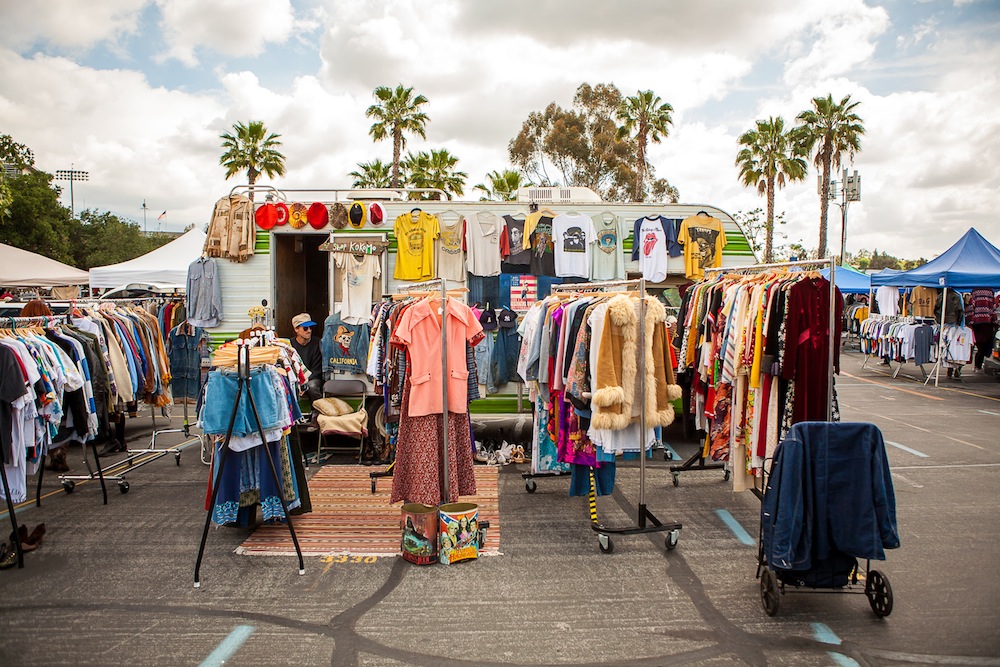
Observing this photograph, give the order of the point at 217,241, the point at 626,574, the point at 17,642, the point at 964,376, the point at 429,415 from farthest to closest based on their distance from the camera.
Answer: the point at 964,376 → the point at 217,241 → the point at 429,415 → the point at 626,574 → the point at 17,642

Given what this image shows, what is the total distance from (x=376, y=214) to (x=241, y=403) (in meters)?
4.00

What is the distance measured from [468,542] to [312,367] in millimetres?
4275

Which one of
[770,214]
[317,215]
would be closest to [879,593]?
[317,215]

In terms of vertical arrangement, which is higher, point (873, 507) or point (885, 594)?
point (873, 507)

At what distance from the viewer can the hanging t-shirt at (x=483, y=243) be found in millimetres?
8180

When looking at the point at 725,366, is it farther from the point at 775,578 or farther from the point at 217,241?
the point at 217,241

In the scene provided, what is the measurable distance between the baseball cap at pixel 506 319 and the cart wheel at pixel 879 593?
4865 mm

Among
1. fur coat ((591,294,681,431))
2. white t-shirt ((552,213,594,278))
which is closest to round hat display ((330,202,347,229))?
white t-shirt ((552,213,594,278))

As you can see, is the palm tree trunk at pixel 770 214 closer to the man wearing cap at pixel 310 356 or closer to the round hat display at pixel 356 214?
the round hat display at pixel 356 214

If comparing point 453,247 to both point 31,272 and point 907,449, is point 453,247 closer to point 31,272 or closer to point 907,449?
point 907,449

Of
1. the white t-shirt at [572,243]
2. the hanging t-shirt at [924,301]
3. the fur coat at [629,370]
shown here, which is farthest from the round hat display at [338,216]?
the hanging t-shirt at [924,301]

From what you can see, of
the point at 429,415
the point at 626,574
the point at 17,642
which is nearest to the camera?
the point at 17,642

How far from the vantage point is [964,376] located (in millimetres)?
15406

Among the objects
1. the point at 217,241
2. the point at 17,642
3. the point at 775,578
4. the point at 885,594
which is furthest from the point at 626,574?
the point at 217,241
